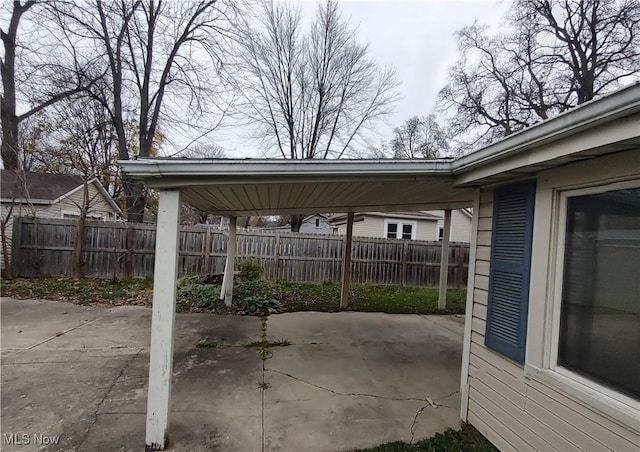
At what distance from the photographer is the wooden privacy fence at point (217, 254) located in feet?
30.2

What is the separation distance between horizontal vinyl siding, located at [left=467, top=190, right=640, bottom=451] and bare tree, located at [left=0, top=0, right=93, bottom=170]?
13665 mm

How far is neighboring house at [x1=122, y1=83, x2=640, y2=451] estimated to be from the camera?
1.72 meters

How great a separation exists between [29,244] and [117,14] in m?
8.35

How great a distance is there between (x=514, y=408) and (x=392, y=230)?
1205 cm

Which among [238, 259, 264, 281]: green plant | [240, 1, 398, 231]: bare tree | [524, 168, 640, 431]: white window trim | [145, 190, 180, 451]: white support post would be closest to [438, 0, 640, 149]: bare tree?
[240, 1, 398, 231]: bare tree

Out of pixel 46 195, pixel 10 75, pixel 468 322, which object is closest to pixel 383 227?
pixel 468 322

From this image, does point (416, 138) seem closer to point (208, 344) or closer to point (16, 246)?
point (208, 344)

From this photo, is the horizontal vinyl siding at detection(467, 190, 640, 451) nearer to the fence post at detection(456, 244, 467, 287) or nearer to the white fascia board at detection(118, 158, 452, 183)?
the white fascia board at detection(118, 158, 452, 183)

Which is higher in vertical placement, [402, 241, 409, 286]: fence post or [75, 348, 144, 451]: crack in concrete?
[402, 241, 409, 286]: fence post

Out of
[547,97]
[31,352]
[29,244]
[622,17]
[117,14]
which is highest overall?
[622,17]

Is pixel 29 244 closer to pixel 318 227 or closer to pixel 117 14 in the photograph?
pixel 117 14

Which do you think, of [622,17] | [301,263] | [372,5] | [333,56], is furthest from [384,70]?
[301,263]

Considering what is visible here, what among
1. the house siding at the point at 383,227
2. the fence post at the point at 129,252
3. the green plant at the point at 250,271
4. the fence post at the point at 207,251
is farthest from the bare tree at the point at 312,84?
the green plant at the point at 250,271

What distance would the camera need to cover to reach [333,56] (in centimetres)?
1555
